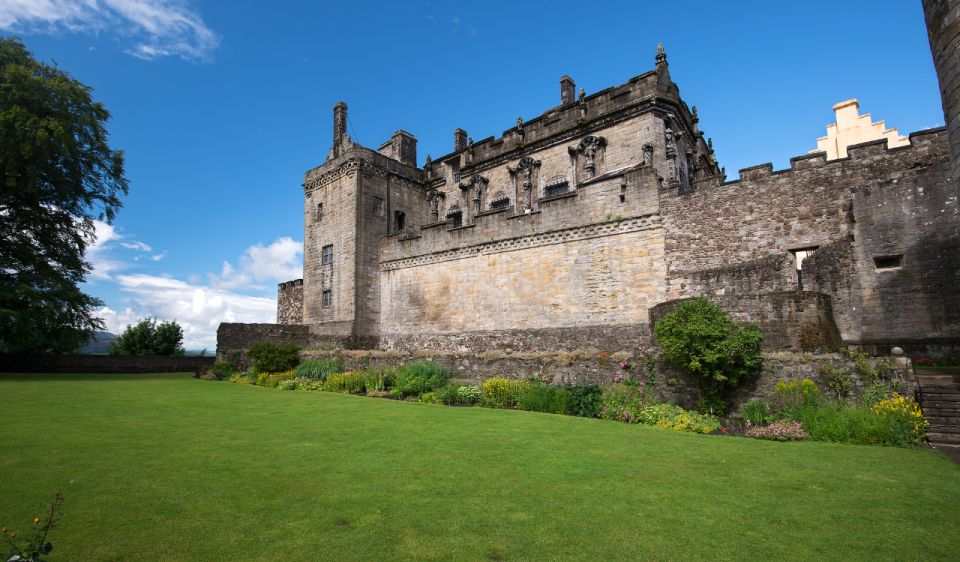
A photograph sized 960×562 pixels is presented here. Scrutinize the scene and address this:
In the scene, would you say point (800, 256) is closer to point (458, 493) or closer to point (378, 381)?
point (378, 381)

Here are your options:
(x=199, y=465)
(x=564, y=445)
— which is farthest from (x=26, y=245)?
(x=564, y=445)

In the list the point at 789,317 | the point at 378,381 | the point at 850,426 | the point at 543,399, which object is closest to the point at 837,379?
the point at 850,426

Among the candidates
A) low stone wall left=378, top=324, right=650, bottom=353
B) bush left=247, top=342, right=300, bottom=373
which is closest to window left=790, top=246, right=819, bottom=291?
low stone wall left=378, top=324, right=650, bottom=353

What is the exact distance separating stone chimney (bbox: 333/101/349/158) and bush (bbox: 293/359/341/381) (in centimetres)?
1358

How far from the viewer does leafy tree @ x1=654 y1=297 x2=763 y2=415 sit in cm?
1143

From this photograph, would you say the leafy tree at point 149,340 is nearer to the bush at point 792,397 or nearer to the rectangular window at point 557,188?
the rectangular window at point 557,188

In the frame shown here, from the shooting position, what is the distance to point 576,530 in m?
4.79

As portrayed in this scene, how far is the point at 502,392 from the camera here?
14.5 meters

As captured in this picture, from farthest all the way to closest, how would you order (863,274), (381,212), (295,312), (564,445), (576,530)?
1. (295,312)
2. (381,212)
3. (863,274)
4. (564,445)
5. (576,530)

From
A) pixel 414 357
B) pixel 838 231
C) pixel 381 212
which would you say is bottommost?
pixel 414 357

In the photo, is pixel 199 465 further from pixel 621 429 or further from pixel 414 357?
pixel 414 357

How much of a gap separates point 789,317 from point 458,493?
34.6ft

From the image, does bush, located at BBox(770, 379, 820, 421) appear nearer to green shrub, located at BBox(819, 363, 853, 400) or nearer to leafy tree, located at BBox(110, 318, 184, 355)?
green shrub, located at BBox(819, 363, 853, 400)

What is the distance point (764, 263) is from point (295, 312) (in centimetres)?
2681
